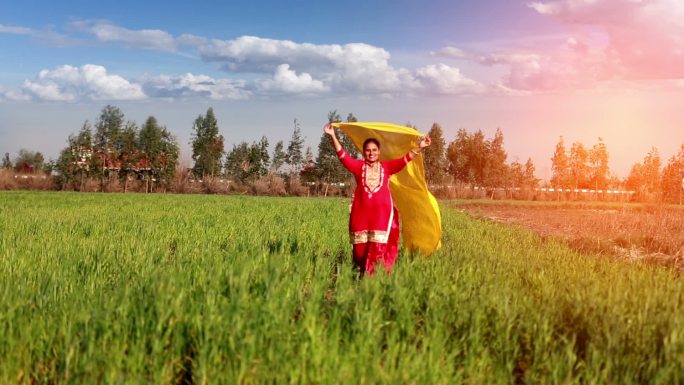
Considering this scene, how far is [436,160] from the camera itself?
6119 cm

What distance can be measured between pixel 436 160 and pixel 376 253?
5496 centimetres

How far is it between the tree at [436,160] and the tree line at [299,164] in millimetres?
96

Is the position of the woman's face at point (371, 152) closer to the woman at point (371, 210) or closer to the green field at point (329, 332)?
the woman at point (371, 210)

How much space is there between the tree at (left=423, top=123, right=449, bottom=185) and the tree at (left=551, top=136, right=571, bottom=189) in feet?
35.3


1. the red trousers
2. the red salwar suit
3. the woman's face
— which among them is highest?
the woman's face

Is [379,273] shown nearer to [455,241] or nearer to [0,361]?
[0,361]

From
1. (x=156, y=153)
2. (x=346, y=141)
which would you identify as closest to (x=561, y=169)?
(x=346, y=141)

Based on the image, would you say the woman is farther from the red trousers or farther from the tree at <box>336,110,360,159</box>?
the tree at <box>336,110,360,159</box>

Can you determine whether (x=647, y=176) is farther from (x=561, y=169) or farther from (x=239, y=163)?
(x=239, y=163)

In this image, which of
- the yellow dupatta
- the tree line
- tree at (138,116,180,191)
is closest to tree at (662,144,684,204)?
the tree line

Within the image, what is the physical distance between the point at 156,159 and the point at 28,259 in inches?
1923

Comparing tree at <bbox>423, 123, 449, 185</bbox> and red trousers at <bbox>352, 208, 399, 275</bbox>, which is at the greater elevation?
tree at <bbox>423, 123, 449, 185</bbox>

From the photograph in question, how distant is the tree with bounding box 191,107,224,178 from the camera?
6200 cm

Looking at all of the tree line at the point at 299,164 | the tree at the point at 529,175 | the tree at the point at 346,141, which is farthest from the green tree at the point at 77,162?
the tree at the point at 529,175
